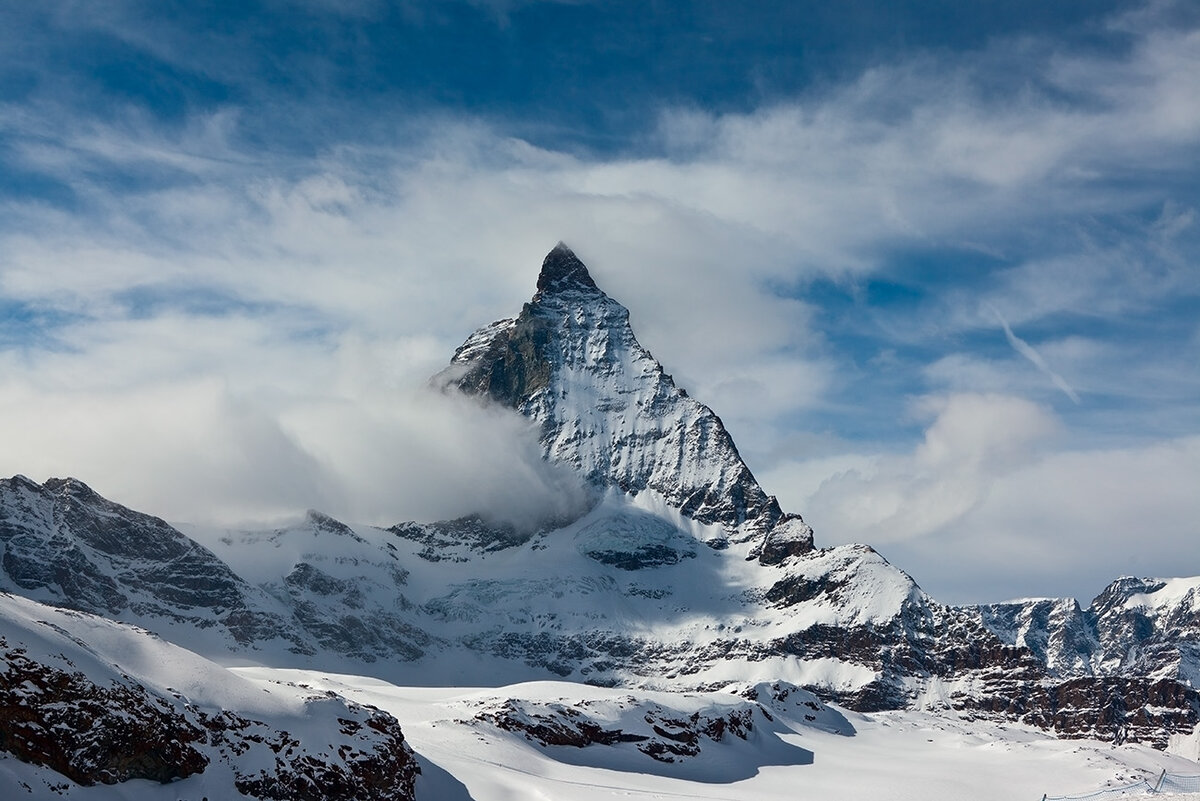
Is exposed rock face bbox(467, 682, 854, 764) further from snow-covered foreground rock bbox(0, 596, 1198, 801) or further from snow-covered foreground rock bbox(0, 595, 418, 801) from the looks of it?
snow-covered foreground rock bbox(0, 595, 418, 801)

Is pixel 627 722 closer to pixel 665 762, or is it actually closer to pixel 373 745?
pixel 665 762

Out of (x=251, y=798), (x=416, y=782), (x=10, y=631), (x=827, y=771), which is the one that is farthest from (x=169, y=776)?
(x=827, y=771)

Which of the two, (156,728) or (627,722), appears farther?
(627,722)

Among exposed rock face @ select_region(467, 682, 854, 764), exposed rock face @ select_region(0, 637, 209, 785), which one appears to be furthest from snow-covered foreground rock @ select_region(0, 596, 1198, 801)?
exposed rock face @ select_region(467, 682, 854, 764)

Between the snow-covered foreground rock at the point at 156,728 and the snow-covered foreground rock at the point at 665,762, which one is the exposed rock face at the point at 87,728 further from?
the snow-covered foreground rock at the point at 665,762

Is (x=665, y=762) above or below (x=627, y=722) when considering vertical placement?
below

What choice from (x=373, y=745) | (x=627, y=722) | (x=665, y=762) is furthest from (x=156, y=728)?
(x=627, y=722)

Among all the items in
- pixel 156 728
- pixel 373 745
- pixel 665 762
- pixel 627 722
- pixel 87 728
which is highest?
pixel 627 722

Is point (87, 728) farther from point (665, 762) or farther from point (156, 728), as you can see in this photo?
point (665, 762)

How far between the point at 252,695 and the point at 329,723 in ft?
19.4

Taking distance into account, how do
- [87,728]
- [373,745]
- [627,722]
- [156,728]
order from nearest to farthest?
1. [87,728]
2. [156,728]
3. [373,745]
4. [627,722]

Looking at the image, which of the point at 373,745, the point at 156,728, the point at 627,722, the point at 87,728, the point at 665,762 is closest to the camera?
the point at 87,728

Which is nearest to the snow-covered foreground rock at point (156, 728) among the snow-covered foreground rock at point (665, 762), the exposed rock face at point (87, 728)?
the exposed rock face at point (87, 728)

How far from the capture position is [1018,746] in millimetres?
192250
